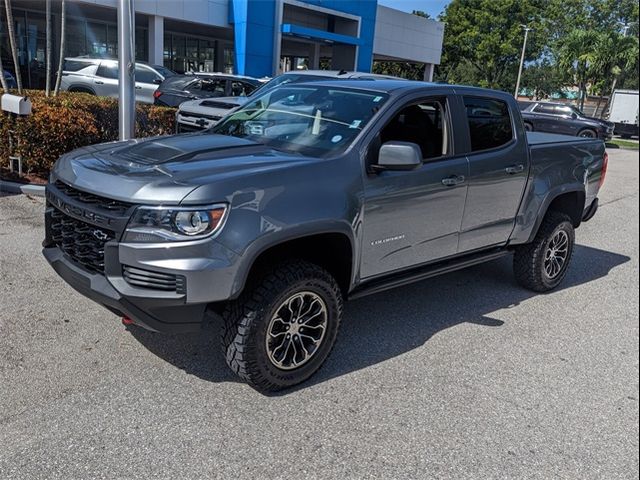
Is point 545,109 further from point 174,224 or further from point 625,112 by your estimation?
point 174,224

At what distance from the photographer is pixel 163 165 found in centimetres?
346

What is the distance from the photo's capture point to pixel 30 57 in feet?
78.1

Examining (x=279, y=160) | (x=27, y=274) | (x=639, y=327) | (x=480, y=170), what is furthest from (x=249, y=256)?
(x=639, y=327)

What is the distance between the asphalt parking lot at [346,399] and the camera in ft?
9.74

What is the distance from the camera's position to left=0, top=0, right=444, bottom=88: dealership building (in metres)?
22.5

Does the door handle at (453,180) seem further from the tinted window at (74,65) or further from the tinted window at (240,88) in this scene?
the tinted window at (74,65)

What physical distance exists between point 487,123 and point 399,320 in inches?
71.4

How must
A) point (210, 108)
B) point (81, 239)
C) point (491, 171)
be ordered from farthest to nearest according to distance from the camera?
1. point (210, 108)
2. point (491, 171)
3. point (81, 239)

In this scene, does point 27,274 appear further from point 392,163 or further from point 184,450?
point 392,163

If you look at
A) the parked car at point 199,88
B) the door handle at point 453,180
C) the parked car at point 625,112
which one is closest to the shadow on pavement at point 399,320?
the door handle at point 453,180

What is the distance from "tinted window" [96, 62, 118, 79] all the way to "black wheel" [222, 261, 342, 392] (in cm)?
1464

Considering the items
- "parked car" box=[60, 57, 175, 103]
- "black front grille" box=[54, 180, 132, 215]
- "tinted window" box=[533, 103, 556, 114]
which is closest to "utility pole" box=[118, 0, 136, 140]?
"black front grille" box=[54, 180, 132, 215]

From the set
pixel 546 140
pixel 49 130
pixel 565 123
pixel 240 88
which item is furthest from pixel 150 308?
pixel 565 123

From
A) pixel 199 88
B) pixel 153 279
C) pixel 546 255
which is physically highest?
pixel 199 88
